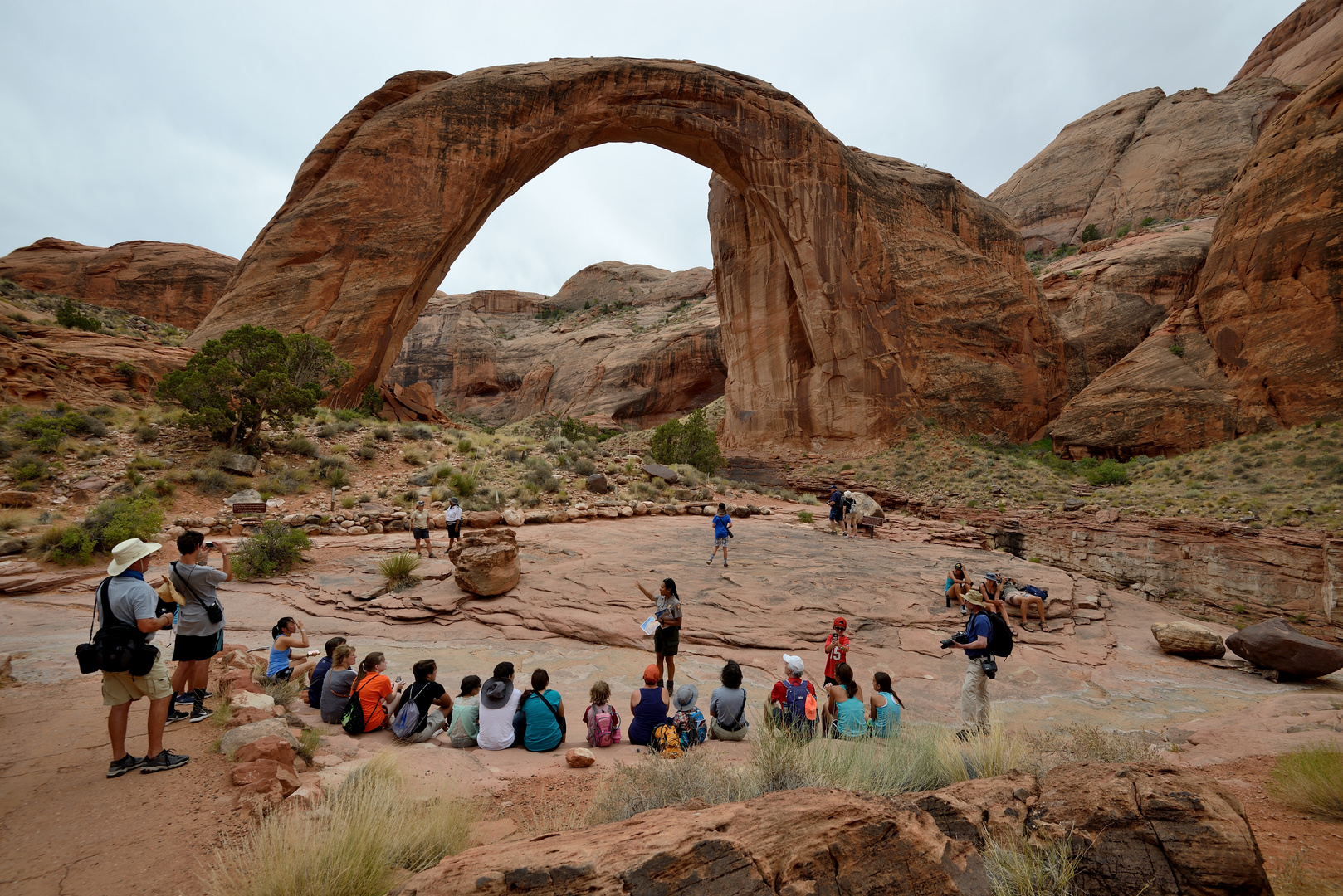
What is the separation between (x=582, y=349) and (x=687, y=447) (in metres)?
30.8

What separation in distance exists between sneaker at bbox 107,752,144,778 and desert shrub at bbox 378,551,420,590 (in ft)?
20.7

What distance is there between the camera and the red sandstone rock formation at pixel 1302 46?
41062 millimetres

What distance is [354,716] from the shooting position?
16.3 feet

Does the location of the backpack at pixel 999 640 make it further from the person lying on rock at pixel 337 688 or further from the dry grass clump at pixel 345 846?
the person lying on rock at pixel 337 688

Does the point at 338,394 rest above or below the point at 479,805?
above

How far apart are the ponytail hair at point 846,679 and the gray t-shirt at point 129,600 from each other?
17.5ft

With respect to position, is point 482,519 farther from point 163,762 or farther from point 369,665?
point 163,762

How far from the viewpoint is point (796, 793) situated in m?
2.52

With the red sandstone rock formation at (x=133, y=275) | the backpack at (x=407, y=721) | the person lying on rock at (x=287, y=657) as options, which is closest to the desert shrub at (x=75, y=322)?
the red sandstone rock formation at (x=133, y=275)

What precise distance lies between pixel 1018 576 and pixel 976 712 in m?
6.76

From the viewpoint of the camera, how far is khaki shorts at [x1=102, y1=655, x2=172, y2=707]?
11.8 ft

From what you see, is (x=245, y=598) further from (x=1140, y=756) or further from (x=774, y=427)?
(x=774, y=427)

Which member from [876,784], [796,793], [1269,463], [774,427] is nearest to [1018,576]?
[876,784]

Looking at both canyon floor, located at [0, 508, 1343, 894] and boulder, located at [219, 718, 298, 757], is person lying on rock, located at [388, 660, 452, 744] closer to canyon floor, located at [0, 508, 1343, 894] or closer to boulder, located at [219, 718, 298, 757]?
canyon floor, located at [0, 508, 1343, 894]
